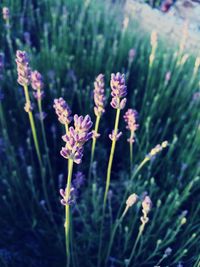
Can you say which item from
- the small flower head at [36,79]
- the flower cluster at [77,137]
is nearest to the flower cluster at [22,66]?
the small flower head at [36,79]

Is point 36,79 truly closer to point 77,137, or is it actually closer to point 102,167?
point 77,137

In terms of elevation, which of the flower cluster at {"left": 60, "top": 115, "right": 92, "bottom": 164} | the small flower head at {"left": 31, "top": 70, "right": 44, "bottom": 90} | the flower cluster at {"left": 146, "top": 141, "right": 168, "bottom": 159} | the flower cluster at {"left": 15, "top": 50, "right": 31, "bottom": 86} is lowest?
the flower cluster at {"left": 60, "top": 115, "right": 92, "bottom": 164}

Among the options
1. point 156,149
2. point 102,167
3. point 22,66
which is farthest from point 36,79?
point 102,167

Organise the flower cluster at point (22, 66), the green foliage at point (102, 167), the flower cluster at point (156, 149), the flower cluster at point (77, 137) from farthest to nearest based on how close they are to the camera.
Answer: the green foliage at point (102, 167), the flower cluster at point (156, 149), the flower cluster at point (22, 66), the flower cluster at point (77, 137)

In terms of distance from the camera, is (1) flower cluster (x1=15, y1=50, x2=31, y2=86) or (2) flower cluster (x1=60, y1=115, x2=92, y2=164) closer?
(2) flower cluster (x1=60, y1=115, x2=92, y2=164)

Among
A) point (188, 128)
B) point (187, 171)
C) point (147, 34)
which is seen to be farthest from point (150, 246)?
point (147, 34)

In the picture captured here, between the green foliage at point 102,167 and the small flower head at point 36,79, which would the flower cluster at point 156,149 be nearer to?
the green foliage at point 102,167

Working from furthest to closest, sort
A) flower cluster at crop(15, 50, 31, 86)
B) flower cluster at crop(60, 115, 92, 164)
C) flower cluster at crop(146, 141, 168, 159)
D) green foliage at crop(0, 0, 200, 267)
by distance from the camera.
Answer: green foliage at crop(0, 0, 200, 267) → flower cluster at crop(146, 141, 168, 159) → flower cluster at crop(15, 50, 31, 86) → flower cluster at crop(60, 115, 92, 164)

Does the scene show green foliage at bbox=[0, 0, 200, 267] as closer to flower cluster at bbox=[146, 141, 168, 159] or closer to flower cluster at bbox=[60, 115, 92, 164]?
flower cluster at bbox=[146, 141, 168, 159]

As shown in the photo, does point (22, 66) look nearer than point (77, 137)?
No

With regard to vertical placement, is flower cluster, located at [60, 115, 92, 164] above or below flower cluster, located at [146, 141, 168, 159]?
below

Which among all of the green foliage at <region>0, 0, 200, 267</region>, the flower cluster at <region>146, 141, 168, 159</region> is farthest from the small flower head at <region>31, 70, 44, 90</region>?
the flower cluster at <region>146, 141, 168, 159</region>

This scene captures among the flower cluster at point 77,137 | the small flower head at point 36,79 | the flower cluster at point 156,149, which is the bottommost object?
the flower cluster at point 77,137
